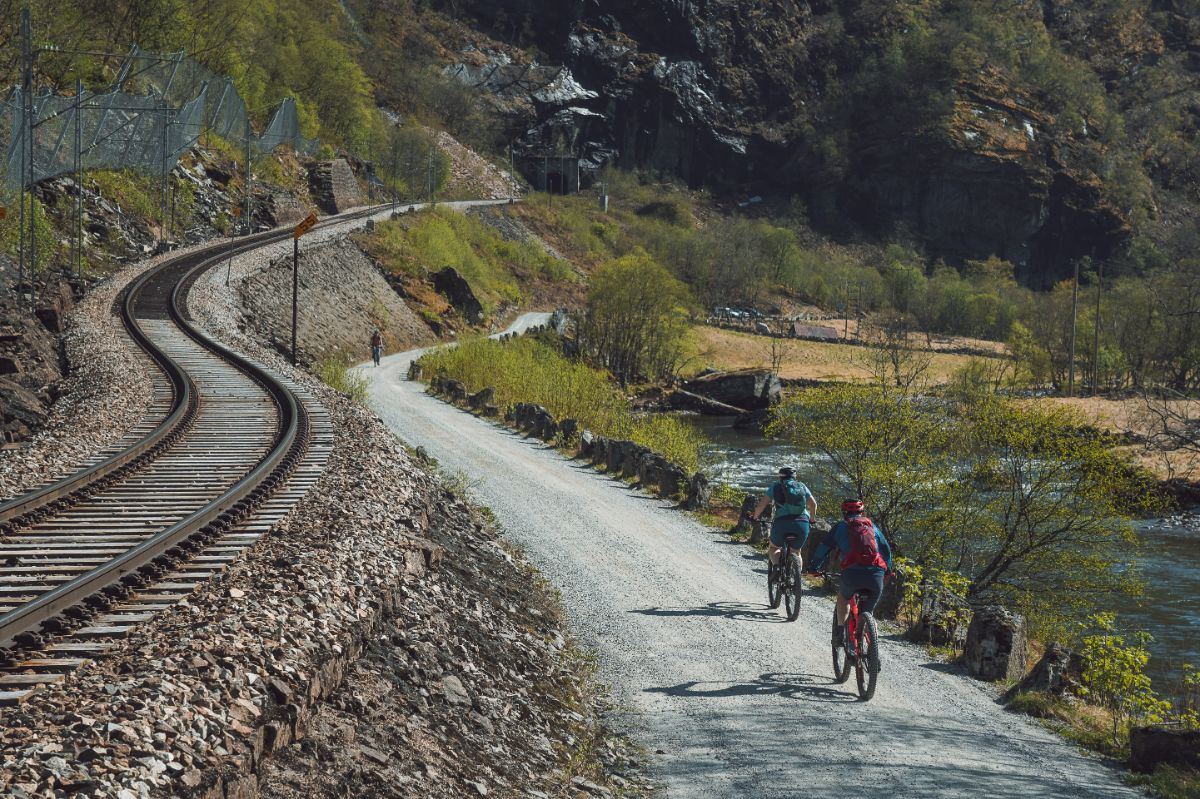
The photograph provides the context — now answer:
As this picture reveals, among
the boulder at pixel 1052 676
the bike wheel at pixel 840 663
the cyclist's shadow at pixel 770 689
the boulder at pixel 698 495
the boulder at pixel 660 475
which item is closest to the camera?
the cyclist's shadow at pixel 770 689

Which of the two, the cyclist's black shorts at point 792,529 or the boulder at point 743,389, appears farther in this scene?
the boulder at point 743,389

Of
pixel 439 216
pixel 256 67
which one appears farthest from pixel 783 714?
pixel 256 67

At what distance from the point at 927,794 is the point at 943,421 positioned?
16015 millimetres

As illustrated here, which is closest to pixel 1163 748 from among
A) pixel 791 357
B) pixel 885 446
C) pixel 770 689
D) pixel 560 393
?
pixel 770 689

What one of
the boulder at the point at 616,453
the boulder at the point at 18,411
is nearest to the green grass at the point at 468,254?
the boulder at the point at 616,453

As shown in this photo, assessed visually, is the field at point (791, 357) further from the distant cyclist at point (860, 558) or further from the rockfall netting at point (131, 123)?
the distant cyclist at point (860, 558)

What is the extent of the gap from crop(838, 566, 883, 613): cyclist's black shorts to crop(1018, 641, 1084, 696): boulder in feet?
7.19

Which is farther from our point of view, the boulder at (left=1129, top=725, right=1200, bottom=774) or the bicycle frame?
the bicycle frame

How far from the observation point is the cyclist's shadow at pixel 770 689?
10.8 m

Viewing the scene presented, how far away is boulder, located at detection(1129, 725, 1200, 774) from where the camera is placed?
9.22m

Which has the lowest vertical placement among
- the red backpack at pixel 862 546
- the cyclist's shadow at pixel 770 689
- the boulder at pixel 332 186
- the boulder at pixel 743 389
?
the cyclist's shadow at pixel 770 689

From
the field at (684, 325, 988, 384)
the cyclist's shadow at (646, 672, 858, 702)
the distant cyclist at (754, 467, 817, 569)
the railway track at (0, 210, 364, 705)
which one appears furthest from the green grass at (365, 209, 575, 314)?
the cyclist's shadow at (646, 672, 858, 702)

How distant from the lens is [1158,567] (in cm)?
2850

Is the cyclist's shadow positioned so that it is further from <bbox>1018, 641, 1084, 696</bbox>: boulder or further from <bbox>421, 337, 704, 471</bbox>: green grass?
<bbox>421, 337, 704, 471</bbox>: green grass
